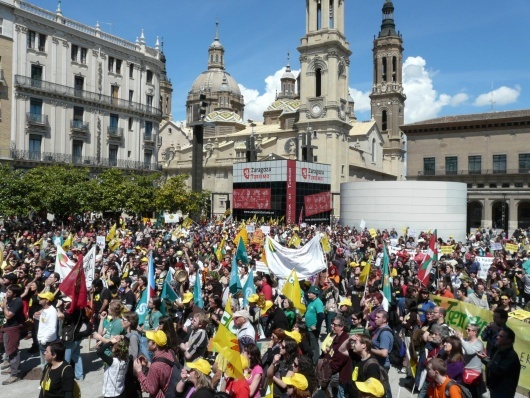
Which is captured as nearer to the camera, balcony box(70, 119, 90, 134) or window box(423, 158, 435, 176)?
balcony box(70, 119, 90, 134)

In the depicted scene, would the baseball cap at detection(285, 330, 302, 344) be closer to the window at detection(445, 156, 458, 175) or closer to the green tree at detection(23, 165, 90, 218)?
the green tree at detection(23, 165, 90, 218)

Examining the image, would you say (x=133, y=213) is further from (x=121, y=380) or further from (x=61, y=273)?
(x=121, y=380)

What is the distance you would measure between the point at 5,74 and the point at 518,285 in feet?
130

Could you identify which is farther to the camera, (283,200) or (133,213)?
(283,200)

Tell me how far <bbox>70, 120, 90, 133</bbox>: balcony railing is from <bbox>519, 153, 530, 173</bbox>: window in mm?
50651

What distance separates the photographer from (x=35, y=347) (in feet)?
33.1

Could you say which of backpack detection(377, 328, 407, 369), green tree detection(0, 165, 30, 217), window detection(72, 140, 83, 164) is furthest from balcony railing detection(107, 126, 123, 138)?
backpack detection(377, 328, 407, 369)

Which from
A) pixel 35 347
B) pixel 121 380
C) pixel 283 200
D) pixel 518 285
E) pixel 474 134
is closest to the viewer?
pixel 121 380

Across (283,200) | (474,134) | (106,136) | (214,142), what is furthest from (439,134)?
(106,136)

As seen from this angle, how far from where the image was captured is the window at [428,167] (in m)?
65.0

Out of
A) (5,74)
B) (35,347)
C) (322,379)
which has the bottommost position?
(35,347)

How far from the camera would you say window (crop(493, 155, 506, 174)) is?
6025cm

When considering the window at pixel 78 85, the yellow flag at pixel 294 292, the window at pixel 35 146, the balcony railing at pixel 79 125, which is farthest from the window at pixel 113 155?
the yellow flag at pixel 294 292

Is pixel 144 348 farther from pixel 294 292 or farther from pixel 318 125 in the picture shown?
pixel 318 125
